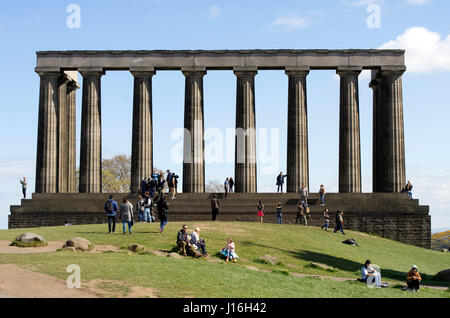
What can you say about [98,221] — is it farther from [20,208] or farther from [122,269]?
[122,269]

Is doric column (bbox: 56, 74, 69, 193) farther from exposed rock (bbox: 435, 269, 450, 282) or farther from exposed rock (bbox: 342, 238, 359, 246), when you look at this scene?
exposed rock (bbox: 435, 269, 450, 282)

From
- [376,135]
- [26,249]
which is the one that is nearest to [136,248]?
[26,249]

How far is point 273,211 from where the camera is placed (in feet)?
182

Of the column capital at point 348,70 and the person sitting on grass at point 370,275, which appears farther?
the column capital at point 348,70

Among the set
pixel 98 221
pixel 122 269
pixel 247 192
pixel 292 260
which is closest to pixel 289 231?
pixel 292 260

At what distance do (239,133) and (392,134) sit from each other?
49.0 ft

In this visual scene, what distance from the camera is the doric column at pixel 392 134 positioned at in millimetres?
61031

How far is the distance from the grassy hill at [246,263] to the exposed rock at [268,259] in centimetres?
31

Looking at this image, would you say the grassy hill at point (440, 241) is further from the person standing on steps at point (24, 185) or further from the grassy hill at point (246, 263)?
the person standing on steps at point (24, 185)

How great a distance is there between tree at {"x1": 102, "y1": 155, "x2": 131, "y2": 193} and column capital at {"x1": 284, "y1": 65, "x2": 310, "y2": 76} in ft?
164

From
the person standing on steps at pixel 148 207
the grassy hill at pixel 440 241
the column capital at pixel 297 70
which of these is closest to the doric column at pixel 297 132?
the column capital at pixel 297 70

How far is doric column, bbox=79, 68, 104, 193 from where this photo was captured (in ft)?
200
